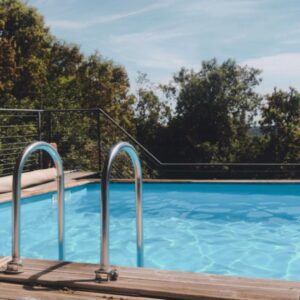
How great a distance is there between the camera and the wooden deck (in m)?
1.89

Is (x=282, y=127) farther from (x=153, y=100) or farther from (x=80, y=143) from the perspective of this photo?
(x=80, y=143)

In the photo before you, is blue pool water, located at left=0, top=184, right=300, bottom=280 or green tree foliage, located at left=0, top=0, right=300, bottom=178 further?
green tree foliage, located at left=0, top=0, right=300, bottom=178

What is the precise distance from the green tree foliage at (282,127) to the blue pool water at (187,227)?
12897mm

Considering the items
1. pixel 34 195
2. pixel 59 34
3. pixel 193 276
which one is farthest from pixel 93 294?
pixel 59 34

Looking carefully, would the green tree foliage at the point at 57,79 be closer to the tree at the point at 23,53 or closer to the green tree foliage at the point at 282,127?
the tree at the point at 23,53

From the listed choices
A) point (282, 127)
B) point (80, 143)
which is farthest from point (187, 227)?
point (282, 127)

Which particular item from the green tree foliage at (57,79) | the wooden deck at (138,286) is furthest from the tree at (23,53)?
the wooden deck at (138,286)

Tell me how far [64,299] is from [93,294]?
0.13 meters

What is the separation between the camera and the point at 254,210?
6.49m

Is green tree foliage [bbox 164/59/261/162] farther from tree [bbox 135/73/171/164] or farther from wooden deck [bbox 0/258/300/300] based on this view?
wooden deck [bbox 0/258/300/300]

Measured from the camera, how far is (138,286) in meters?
1.98

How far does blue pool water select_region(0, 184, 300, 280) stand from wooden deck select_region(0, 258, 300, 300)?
83.7 inches

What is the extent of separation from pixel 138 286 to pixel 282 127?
19.2 metres

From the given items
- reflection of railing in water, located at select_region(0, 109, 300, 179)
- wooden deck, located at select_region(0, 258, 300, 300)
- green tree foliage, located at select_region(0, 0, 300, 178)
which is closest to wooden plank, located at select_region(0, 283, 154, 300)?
wooden deck, located at select_region(0, 258, 300, 300)
